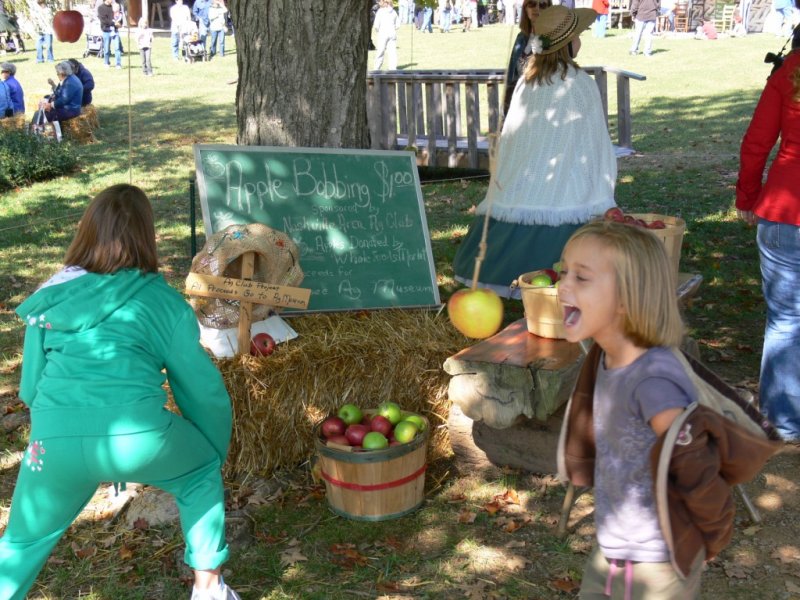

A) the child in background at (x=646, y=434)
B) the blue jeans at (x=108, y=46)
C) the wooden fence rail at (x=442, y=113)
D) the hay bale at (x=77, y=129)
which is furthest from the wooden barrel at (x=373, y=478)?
the blue jeans at (x=108, y=46)

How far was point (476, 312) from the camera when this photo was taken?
4.52 meters

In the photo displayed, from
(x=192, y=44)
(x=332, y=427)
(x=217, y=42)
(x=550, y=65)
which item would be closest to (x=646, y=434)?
(x=332, y=427)

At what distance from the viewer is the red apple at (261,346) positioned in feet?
15.2

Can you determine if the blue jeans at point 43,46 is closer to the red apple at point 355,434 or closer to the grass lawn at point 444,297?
the grass lawn at point 444,297

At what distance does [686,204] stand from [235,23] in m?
5.96

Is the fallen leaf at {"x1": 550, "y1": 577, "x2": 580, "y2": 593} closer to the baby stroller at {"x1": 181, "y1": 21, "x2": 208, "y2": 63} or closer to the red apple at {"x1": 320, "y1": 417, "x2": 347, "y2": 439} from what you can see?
the red apple at {"x1": 320, "y1": 417, "x2": 347, "y2": 439}

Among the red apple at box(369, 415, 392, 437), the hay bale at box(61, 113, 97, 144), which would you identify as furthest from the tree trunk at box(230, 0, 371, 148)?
the hay bale at box(61, 113, 97, 144)

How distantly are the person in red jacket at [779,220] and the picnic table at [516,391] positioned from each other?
1.11 m

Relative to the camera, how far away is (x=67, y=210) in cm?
1045

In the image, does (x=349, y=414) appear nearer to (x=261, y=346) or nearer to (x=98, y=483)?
(x=261, y=346)

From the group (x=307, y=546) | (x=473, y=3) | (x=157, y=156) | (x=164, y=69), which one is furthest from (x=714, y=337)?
(x=473, y=3)

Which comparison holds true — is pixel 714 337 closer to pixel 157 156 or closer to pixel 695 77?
pixel 157 156

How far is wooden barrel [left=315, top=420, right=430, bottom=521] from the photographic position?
4098mm

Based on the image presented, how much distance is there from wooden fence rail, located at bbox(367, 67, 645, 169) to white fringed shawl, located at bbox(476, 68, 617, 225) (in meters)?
4.66
